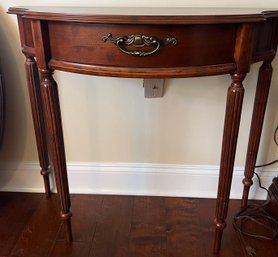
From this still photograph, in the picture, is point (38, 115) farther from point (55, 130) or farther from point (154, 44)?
point (154, 44)

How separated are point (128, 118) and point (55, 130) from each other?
0.42 metres

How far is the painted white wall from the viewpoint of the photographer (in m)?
1.27

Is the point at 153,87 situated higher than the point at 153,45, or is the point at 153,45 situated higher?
the point at 153,45

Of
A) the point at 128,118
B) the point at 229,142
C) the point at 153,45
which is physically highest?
the point at 153,45

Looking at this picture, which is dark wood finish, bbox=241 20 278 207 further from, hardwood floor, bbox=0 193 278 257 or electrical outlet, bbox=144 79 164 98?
electrical outlet, bbox=144 79 164 98

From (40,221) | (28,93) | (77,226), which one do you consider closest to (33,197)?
(40,221)

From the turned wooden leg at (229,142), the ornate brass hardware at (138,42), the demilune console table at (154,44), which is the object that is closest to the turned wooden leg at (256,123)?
the demilune console table at (154,44)

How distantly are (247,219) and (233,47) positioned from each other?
2.65ft

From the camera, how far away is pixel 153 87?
1.26 meters

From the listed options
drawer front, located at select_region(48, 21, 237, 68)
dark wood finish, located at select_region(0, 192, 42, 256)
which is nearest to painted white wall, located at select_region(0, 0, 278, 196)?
dark wood finish, located at select_region(0, 192, 42, 256)

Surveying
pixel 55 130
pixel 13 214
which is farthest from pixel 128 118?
pixel 13 214

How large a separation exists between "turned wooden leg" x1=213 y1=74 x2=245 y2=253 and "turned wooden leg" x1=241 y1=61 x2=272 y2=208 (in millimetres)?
320

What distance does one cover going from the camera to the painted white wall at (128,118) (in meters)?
1.27

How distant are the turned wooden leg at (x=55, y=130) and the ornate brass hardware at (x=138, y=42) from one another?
24cm
